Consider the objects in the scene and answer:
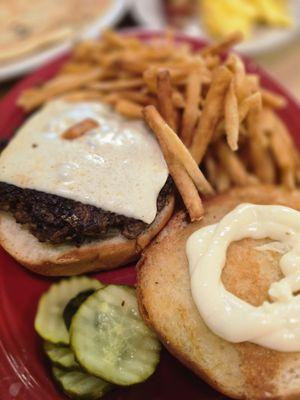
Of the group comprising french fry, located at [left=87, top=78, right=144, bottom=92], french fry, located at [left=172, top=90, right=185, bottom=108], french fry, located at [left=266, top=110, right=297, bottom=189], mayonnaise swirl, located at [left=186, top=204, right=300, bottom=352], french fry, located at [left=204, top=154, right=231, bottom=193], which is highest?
french fry, located at [left=87, top=78, right=144, bottom=92]

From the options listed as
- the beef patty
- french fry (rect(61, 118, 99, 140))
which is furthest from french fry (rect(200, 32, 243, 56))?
the beef patty

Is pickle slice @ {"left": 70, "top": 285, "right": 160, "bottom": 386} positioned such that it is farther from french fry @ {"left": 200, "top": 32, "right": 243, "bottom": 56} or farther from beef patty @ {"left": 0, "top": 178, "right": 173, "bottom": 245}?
french fry @ {"left": 200, "top": 32, "right": 243, "bottom": 56}

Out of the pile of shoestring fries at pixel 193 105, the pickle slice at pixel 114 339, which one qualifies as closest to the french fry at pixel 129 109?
the pile of shoestring fries at pixel 193 105

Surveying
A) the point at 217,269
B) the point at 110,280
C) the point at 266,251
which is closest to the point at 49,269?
the point at 110,280

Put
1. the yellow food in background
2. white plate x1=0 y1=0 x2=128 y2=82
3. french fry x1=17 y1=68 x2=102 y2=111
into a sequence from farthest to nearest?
1. the yellow food in background
2. white plate x1=0 y1=0 x2=128 y2=82
3. french fry x1=17 y1=68 x2=102 y2=111

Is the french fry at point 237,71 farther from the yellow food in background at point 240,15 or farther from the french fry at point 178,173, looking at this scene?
the yellow food in background at point 240,15

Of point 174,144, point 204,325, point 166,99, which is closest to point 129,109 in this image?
point 166,99

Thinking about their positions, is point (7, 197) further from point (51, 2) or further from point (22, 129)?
point (51, 2)
